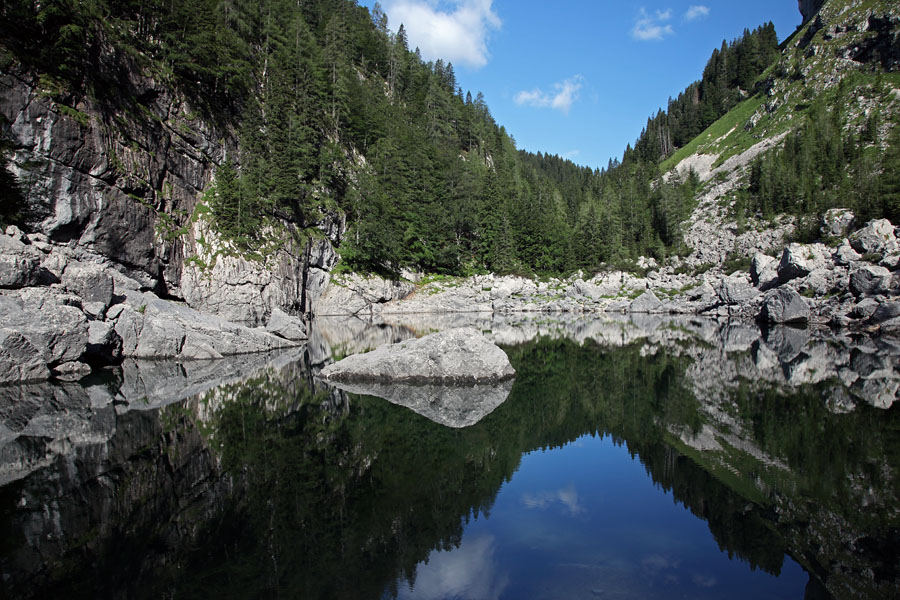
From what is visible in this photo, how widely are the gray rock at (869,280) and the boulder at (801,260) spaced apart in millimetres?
6227

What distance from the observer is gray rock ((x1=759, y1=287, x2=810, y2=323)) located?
39375 mm

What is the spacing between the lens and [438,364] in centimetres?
1692

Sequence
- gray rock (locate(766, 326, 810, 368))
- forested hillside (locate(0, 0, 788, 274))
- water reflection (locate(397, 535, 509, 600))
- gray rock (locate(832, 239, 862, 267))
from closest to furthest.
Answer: water reflection (locate(397, 535, 509, 600)) < gray rock (locate(766, 326, 810, 368)) < forested hillside (locate(0, 0, 788, 274)) < gray rock (locate(832, 239, 862, 267))

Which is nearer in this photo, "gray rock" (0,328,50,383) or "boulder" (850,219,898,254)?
"gray rock" (0,328,50,383)

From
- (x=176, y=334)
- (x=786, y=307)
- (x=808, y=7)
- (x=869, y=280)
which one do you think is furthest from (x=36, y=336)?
(x=808, y=7)

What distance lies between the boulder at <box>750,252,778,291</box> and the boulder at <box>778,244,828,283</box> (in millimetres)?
3234

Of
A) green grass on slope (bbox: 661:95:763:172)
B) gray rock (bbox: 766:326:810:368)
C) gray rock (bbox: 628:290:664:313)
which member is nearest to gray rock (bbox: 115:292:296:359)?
gray rock (bbox: 766:326:810:368)

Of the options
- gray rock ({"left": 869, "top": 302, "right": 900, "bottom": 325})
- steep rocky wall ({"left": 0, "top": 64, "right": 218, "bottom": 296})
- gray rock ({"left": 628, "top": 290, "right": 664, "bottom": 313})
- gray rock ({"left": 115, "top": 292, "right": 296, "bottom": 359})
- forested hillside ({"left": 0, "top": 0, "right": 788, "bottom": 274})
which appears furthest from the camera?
gray rock ({"left": 628, "top": 290, "right": 664, "bottom": 313})

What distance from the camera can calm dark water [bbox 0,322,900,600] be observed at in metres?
5.45

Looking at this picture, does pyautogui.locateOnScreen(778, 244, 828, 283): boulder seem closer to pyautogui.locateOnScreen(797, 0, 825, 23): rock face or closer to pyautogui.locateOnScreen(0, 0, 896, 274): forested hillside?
pyautogui.locateOnScreen(0, 0, 896, 274): forested hillside

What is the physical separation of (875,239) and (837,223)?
17.9m

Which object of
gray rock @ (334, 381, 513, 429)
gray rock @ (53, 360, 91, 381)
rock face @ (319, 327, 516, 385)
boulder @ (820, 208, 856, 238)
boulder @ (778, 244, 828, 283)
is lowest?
gray rock @ (53, 360, 91, 381)

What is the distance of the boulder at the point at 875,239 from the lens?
3995 cm

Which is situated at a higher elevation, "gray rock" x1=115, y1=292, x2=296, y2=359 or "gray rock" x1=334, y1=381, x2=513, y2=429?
"gray rock" x1=115, y1=292, x2=296, y2=359
